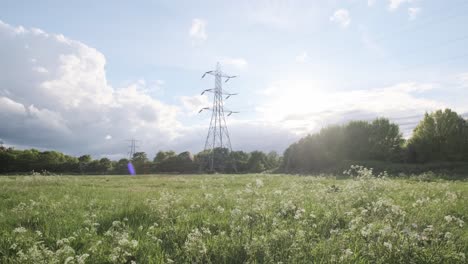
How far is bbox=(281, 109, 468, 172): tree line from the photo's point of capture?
50156 mm

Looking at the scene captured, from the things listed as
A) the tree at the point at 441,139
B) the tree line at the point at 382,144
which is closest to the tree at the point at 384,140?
the tree line at the point at 382,144

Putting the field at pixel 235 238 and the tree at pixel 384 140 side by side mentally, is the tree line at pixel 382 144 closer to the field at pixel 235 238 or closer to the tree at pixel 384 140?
the tree at pixel 384 140

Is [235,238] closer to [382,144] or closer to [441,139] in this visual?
[441,139]

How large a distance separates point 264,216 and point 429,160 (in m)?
55.3

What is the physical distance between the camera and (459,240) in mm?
5516

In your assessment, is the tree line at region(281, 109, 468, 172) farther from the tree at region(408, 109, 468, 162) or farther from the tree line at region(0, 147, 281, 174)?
the tree line at region(0, 147, 281, 174)

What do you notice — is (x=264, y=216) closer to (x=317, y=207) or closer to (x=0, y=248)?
(x=317, y=207)

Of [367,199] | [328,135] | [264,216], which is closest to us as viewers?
[264,216]

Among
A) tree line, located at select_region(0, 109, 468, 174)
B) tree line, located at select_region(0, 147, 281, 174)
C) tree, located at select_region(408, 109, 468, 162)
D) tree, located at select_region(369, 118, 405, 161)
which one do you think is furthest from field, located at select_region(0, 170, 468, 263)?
tree line, located at select_region(0, 147, 281, 174)

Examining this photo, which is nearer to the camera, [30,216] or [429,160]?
[30,216]

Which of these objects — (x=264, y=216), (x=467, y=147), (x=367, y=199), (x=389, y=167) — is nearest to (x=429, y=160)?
(x=467, y=147)

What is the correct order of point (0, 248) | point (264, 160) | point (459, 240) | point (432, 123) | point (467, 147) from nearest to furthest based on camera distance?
1. point (0, 248)
2. point (459, 240)
3. point (467, 147)
4. point (432, 123)
5. point (264, 160)

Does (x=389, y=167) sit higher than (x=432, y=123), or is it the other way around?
(x=432, y=123)

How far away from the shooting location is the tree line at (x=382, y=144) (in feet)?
165
